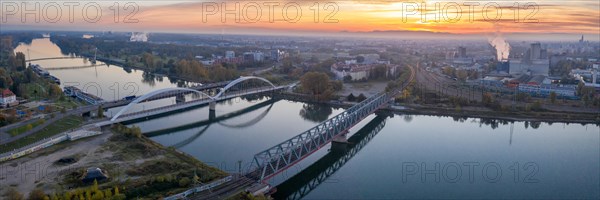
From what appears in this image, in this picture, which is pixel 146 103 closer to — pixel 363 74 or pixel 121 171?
pixel 121 171

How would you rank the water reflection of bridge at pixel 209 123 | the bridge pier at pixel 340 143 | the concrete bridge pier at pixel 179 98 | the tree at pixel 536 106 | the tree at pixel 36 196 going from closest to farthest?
the tree at pixel 36 196 → the bridge pier at pixel 340 143 → the water reflection of bridge at pixel 209 123 → the tree at pixel 536 106 → the concrete bridge pier at pixel 179 98

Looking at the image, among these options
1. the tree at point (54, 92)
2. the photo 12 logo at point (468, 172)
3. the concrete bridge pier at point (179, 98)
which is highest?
the tree at point (54, 92)

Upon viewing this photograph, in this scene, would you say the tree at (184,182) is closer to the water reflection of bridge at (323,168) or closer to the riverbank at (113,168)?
the riverbank at (113,168)

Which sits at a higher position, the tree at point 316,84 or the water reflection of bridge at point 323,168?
the tree at point 316,84

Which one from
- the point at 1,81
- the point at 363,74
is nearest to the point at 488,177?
the point at 363,74

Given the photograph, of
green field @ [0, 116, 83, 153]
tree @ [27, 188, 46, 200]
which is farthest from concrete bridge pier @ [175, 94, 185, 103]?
tree @ [27, 188, 46, 200]

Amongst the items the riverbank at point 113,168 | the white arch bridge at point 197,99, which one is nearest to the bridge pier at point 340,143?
the riverbank at point 113,168
